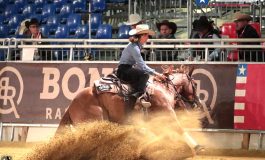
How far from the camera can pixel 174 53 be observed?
1257cm

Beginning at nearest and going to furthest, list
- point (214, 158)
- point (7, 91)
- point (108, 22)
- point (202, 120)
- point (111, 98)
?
point (111, 98) → point (214, 158) → point (202, 120) → point (7, 91) → point (108, 22)

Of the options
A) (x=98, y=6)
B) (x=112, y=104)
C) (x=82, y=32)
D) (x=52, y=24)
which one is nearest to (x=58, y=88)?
(x=112, y=104)

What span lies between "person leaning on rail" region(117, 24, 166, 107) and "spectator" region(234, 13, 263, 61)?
2.82 metres

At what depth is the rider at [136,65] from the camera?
992 centimetres

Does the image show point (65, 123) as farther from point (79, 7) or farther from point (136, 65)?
point (79, 7)

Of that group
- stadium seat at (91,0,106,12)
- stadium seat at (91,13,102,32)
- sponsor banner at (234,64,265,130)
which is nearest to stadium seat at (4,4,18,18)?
stadium seat at (91,0,106,12)

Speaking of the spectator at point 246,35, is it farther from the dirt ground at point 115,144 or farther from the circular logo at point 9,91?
the circular logo at point 9,91

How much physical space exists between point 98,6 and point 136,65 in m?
9.00

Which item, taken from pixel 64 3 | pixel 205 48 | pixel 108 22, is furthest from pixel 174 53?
pixel 64 3

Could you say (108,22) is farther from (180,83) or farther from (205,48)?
(180,83)

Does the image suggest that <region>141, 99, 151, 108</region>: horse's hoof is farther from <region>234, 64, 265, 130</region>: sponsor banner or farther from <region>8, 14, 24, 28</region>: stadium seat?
<region>8, 14, 24, 28</region>: stadium seat

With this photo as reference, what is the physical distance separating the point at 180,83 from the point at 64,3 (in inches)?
410

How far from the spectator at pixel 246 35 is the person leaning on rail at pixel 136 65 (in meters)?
2.82

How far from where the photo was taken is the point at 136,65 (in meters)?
10.0
